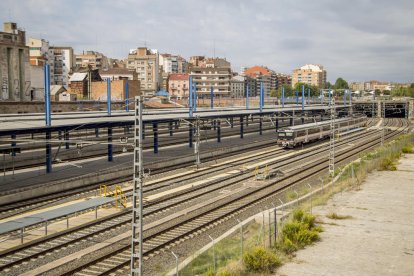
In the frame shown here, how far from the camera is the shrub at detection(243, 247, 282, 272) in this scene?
46.1 ft

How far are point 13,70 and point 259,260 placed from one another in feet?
195

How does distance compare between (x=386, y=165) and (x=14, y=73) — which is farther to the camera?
(x=14, y=73)

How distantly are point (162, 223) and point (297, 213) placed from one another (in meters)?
6.10

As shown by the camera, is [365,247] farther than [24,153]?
No

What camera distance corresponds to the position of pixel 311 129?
181ft

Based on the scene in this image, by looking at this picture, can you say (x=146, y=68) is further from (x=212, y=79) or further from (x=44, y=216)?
(x=44, y=216)

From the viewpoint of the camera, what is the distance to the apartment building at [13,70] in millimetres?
62406

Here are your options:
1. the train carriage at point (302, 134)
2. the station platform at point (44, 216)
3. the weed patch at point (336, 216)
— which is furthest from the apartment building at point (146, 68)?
the weed patch at point (336, 216)

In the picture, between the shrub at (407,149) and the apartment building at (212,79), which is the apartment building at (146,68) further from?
the shrub at (407,149)

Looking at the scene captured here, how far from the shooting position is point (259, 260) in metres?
14.1

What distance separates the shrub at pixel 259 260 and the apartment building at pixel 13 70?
2200 inches

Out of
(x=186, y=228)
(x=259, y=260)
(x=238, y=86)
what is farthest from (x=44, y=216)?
(x=238, y=86)

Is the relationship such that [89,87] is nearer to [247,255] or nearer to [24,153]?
[24,153]

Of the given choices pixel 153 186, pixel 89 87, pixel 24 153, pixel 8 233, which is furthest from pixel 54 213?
pixel 89 87
